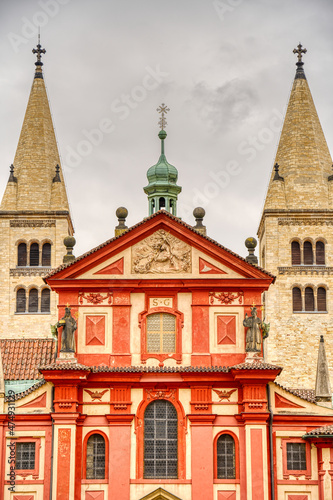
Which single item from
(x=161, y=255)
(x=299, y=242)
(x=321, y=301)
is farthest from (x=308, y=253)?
(x=161, y=255)

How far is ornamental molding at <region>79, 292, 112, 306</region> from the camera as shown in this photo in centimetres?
3584

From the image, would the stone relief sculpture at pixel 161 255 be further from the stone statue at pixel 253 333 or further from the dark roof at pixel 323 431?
the dark roof at pixel 323 431

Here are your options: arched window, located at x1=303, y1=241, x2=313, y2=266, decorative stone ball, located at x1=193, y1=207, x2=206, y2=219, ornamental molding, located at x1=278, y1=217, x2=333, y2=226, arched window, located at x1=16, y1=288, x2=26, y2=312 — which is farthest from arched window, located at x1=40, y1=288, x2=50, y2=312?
decorative stone ball, located at x1=193, y1=207, x2=206, y2=219

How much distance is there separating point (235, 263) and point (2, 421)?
9295mm

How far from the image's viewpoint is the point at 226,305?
35.8 m

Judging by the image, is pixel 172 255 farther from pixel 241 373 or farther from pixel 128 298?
pixel 241 373

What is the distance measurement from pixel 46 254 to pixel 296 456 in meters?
26.7

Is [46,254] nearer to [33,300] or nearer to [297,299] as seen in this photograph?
[33,300]

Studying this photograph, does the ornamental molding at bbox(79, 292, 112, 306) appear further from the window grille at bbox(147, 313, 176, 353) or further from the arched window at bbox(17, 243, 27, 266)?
the arched window at bbox(17, 243, 27, 266)

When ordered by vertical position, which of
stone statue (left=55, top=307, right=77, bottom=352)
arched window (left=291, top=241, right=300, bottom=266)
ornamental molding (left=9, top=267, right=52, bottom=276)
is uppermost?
arched window (left=291, top=241, right=300, bottom=266)

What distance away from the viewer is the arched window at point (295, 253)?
57094 mm

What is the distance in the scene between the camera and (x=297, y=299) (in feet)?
184

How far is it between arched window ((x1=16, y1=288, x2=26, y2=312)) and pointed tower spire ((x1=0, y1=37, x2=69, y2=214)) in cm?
464

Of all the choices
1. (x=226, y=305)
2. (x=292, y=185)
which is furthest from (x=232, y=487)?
(x=292, y=185)
